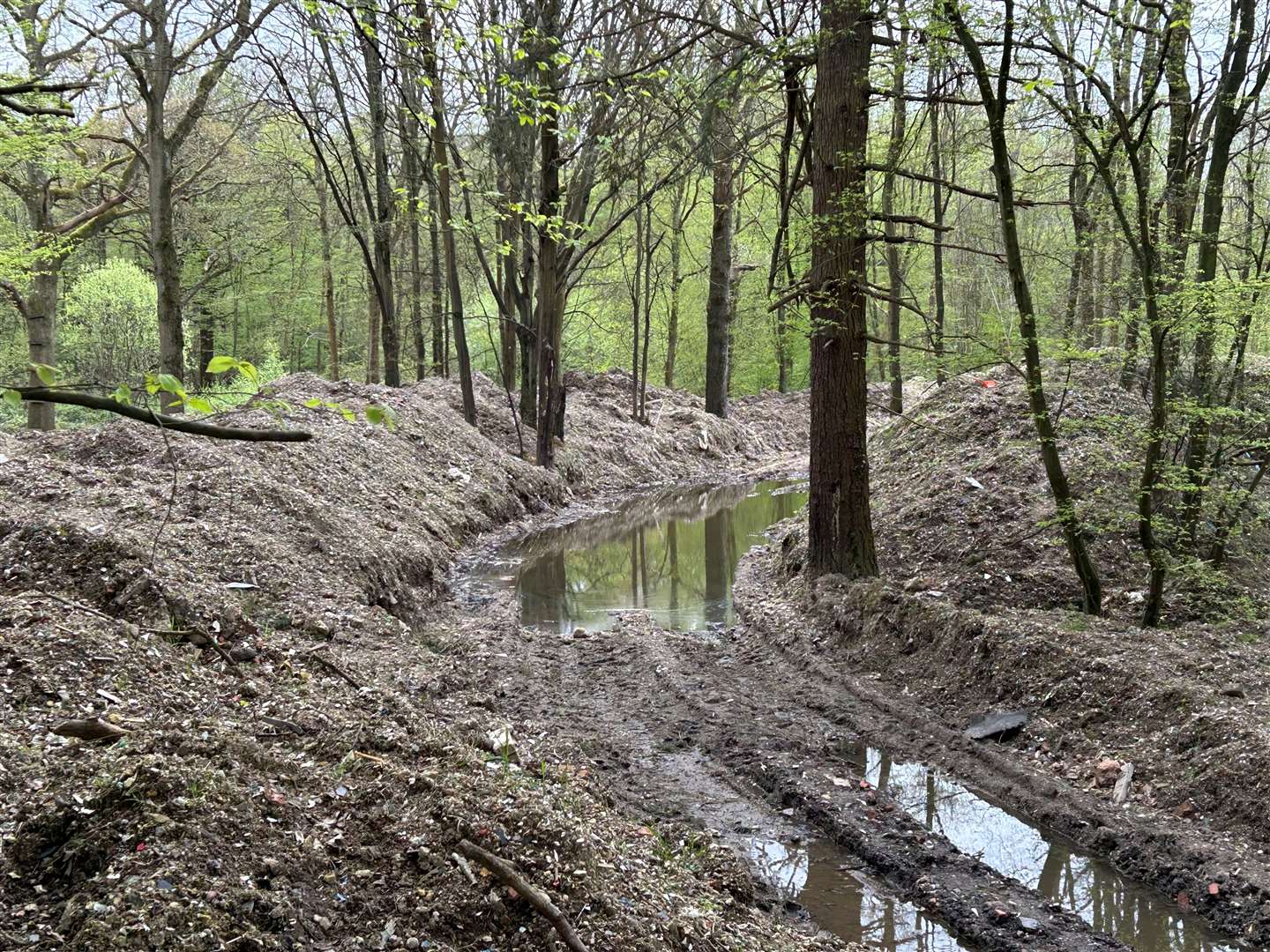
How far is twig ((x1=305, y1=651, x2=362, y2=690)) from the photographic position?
17.5 feet

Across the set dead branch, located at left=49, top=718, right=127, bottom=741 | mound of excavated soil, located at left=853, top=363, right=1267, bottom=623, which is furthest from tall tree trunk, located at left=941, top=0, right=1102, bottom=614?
dead branch, located at left=49, top=718, right=127, bottom=741

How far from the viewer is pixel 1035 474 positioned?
9.52 metres

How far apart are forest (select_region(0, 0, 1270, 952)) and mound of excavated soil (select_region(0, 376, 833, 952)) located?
2 centimetres

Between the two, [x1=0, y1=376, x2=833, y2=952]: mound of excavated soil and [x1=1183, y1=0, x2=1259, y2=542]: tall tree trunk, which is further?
[x1=1183, y1=0, x2=1259, y2=542]: tall tree trunk

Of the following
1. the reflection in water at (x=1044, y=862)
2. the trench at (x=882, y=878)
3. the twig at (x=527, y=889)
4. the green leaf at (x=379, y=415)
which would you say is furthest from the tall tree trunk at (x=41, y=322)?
the green leaf at (x=379, y=415)

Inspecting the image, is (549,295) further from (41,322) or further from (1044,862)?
(1044,862)

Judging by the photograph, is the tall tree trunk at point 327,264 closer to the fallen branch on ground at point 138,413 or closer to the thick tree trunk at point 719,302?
the thick tree trunk at point 719,302

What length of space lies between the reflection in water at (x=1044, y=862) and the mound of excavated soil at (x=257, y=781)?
158cm

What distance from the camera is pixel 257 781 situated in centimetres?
345

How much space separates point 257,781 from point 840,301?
263 inches

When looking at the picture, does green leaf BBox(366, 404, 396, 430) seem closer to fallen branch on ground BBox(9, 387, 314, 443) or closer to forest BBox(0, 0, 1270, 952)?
forest BBox(0, 0, 1270, 952)

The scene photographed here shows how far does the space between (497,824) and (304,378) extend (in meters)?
15.2

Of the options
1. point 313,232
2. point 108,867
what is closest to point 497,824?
point 108,867

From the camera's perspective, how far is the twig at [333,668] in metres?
5.32
